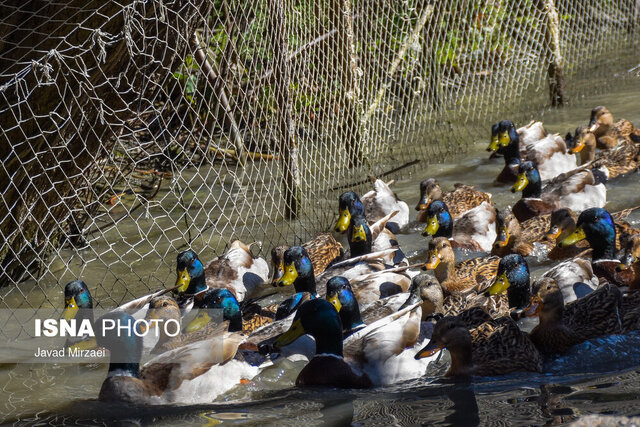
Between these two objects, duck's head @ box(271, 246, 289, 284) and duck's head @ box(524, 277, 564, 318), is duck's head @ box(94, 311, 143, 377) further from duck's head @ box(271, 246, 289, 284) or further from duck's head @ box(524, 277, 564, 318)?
duck's head @ box(524, 277, 564, 318)

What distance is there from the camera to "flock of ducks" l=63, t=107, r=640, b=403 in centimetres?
547

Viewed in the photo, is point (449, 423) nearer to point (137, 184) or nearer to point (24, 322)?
point (24, 322)

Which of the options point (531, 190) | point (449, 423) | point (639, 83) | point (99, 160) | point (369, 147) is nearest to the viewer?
point (449, 423)

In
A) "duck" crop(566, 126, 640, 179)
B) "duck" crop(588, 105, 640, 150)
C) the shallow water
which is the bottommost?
the shallow water

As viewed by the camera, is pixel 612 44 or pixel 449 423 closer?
pixel 449 423

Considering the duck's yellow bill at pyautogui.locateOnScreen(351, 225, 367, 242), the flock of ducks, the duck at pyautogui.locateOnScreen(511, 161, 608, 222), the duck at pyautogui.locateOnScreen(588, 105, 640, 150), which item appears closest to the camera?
the flock of ducks

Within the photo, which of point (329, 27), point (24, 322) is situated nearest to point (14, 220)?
point (24, 322)

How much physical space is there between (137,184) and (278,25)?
273 centimetres

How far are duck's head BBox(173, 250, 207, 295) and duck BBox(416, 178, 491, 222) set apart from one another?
2384 millimetres

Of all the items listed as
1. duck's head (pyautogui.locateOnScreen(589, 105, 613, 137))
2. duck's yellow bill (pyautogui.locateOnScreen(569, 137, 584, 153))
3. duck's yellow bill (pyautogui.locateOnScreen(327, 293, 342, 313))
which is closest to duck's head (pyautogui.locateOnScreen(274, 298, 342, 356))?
duck's yellow bill (pyautogui.locateOnScreen(327, 293, 342, 313))

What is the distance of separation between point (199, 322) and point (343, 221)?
1799 millimetres

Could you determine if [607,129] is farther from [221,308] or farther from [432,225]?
[221,308]

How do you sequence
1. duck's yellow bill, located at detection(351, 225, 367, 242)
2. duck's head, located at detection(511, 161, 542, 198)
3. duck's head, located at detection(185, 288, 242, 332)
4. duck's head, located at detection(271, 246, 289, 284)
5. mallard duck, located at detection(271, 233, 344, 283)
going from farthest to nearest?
duck's head, located at detection(511, 161, 542, 198) < duck's yellow bill, located at detection(351, 225, 367, 242) < mallard duck, located at detection(271, 233, 344, 283) < duck's head, located at detection(271, 246, 289, 284) < duck's head, located at detection(185, 288, 242, 332)

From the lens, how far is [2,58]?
6.04 meters
